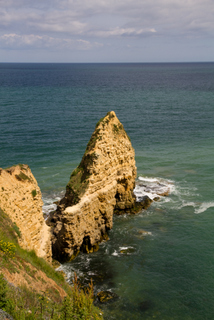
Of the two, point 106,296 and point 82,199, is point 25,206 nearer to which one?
point 82,199

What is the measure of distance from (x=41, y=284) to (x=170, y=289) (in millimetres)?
12373

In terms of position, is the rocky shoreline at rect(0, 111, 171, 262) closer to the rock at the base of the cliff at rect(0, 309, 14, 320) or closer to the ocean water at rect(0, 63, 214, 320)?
the ocean water at rect(0, 63, 214, 320)

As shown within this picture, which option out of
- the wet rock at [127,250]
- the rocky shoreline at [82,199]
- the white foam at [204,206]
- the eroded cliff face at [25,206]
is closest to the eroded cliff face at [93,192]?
the rocky shoreline at [82,199]

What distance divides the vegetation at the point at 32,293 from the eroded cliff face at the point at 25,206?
1345mm

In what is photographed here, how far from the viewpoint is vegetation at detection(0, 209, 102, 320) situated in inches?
436

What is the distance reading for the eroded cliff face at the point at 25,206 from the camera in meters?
20.0

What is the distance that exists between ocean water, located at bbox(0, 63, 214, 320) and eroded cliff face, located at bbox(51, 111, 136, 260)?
1.79m

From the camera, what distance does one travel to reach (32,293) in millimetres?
13125

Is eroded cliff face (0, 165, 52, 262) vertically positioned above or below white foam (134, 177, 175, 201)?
above

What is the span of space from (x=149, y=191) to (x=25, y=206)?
23.9 m

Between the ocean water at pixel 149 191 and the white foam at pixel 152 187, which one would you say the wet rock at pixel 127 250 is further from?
the white foam at pixel 152 187

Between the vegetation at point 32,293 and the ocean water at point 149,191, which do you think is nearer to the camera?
the vegetation at point 32,293

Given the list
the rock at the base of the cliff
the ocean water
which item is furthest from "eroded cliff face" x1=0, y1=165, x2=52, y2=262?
the rock at the base of the cliff

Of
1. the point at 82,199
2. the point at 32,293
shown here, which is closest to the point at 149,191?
the point at 82,199
